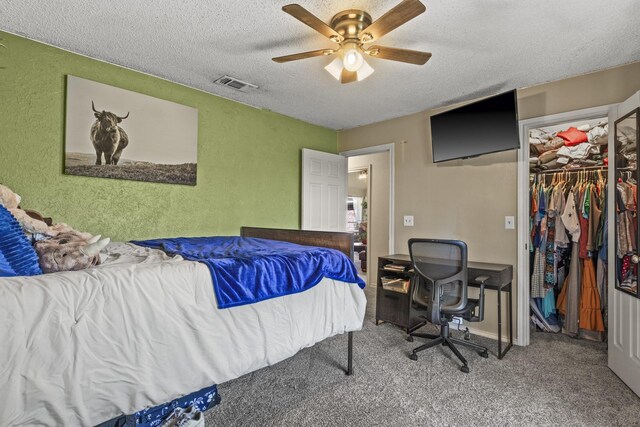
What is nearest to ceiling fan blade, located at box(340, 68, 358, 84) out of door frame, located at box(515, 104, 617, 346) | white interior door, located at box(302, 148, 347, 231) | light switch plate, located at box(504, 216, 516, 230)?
door frame, located at box(515, 104, 617, 346)

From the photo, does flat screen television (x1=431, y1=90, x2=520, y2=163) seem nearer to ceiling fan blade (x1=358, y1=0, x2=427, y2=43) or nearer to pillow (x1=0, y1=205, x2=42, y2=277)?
ceiling fan blade (x1=358, y1=0, x2=427, y2=43)

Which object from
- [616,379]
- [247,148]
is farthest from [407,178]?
[616,379]

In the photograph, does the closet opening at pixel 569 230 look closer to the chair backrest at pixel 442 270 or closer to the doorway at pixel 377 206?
the chair backrest at pixel 442 270

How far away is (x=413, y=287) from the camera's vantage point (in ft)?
9.66

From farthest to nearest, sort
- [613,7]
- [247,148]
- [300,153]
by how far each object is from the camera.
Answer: [300,153] → [247,148] → [613,7]

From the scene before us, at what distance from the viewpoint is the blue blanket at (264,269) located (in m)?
1.69

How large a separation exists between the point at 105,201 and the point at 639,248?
12.8 feet

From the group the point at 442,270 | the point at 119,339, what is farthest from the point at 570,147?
the point at 119,339

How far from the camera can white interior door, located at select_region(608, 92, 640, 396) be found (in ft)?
7.09

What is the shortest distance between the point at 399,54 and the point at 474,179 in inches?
Result: 73.9

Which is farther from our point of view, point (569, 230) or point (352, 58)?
point (569, 230)

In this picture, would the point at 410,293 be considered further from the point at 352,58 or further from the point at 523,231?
the point at 352,58

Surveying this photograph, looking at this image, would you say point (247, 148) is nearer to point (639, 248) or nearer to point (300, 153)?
point (300, 153)

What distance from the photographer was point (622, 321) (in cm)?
233
